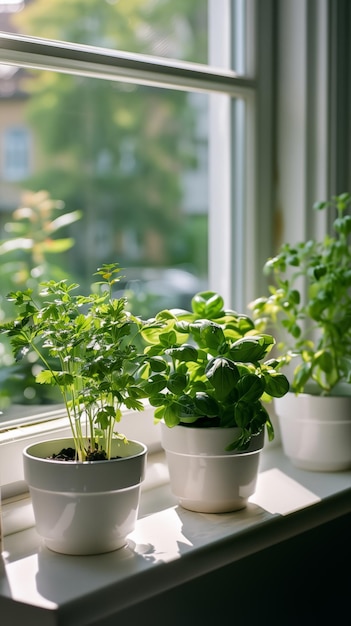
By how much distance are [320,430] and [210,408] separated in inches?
13.4

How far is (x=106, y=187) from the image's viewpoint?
2.04 meters

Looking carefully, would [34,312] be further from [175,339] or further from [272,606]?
[272,606]

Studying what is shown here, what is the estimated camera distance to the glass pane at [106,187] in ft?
5.72

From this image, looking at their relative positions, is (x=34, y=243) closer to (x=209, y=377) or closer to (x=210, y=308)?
(x=210, y=308)

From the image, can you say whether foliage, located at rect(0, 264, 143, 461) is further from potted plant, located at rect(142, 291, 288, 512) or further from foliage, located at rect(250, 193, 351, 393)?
foliage, located at rect(250, 193, 351, 393)

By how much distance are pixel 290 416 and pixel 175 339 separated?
363 millimetres

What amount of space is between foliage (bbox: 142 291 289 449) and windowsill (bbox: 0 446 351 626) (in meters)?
0.13

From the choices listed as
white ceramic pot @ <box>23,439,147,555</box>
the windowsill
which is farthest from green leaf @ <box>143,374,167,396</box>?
the windowsill

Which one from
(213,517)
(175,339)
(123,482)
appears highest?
(175,339)

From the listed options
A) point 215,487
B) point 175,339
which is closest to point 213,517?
point 215,487

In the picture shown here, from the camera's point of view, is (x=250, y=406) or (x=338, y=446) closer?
(x=250, y=406)

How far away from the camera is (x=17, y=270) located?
1648mm

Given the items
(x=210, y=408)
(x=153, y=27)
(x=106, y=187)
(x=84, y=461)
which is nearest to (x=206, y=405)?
(x=210, y=408)

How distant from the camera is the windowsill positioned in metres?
0.90
